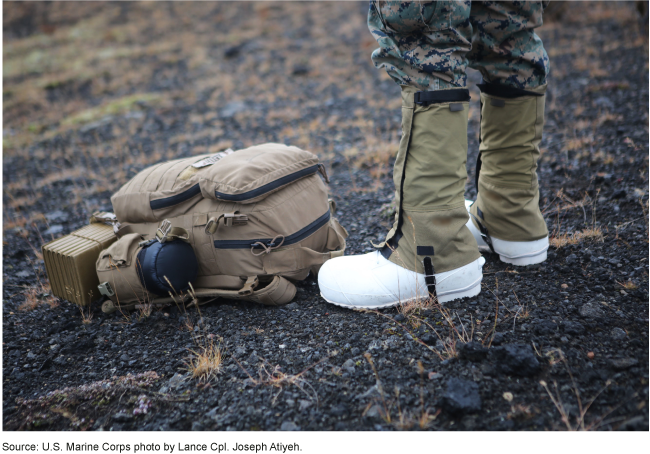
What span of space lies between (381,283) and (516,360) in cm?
72

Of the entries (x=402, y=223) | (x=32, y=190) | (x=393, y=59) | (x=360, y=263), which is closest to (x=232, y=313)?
(x=360, y=263)

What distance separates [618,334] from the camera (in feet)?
6.27

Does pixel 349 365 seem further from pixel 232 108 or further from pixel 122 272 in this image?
pixel 232 108

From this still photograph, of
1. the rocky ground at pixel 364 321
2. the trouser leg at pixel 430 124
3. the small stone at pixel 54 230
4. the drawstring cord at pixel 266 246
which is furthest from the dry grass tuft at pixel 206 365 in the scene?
the small stone at pixel 54 230

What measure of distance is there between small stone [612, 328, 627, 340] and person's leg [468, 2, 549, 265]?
68 cm

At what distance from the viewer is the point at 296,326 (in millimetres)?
2354

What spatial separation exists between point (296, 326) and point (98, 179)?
4.69m

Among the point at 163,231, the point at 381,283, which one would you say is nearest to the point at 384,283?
the point at 381,283

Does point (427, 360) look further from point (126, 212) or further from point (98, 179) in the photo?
point (98, 179)

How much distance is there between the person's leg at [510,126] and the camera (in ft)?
6.83

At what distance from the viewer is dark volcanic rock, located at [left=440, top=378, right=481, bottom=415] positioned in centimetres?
162

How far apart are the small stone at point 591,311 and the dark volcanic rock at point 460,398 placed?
0.76 meters

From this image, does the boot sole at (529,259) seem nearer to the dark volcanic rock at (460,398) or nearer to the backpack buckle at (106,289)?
the dark volcanic rock at (460,398)

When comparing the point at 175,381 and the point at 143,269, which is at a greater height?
the point at 143,269
